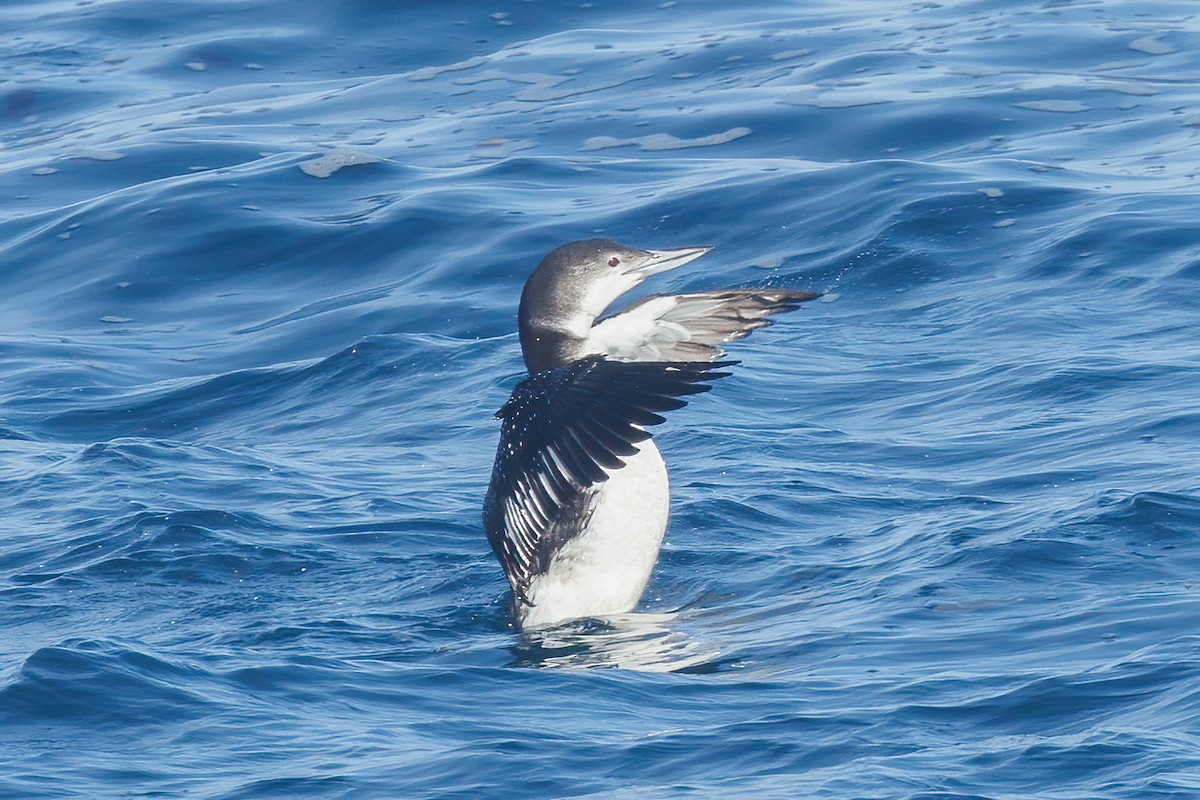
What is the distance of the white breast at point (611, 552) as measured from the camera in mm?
6355

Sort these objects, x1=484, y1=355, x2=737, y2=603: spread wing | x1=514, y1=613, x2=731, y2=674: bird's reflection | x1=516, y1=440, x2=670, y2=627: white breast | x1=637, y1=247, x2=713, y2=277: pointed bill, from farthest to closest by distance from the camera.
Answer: x1=637, y1=247, x2=713, y2=277: pointed bill, x1=516, y1=440, x2=670, y2=627: white breast, x1=484, y1=355, x2=737, y2=603: spread wing, x1=514, y1=613, x2=731, y2=674: bird's reflection

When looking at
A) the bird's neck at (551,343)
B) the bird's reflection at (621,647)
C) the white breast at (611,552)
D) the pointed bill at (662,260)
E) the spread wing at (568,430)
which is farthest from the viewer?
the pointed bill at (662,260)

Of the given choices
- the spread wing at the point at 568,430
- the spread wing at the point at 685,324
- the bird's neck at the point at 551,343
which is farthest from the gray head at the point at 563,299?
the spread wing at the point at 568,430

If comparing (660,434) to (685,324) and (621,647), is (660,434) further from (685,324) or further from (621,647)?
(621,647)

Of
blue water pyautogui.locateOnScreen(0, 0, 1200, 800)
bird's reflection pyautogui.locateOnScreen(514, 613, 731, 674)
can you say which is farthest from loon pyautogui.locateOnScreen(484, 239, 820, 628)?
blue water pyautogui.locateOnScreen(0, 0, 1200, 800)

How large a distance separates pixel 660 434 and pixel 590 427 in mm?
2674

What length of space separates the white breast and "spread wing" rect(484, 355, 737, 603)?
108 mm

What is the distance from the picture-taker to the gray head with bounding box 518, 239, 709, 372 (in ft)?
21.7

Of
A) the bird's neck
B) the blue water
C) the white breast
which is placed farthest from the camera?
the bird's neck

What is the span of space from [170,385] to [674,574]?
12.9ft

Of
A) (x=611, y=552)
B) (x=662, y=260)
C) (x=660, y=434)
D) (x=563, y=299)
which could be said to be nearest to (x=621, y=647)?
(x=611, y=552)

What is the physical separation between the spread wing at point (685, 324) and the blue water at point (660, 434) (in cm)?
89

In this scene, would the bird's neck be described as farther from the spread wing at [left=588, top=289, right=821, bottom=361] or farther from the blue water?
the blue water

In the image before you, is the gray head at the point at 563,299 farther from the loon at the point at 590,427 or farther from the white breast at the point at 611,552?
the white breast at the point at 611,552
